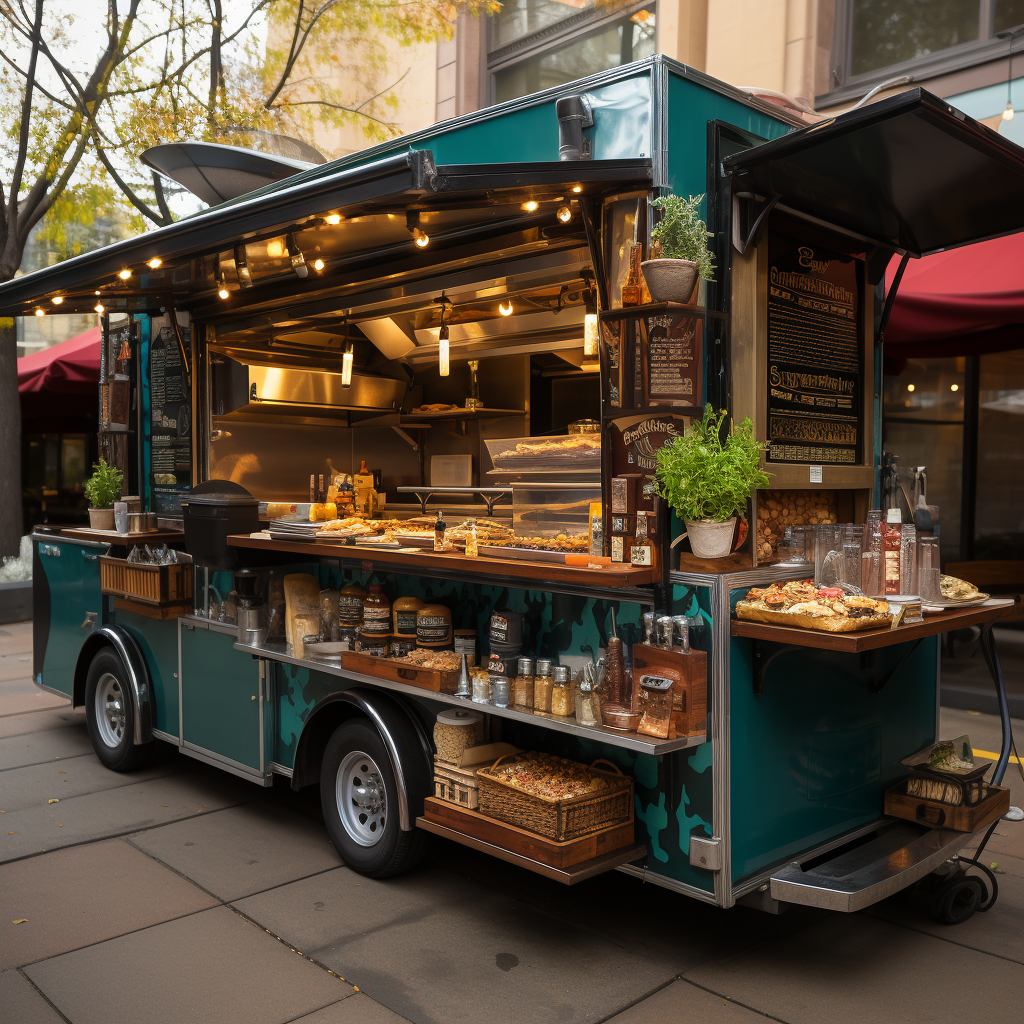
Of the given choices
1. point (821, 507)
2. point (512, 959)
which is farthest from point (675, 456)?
point (512, 959)

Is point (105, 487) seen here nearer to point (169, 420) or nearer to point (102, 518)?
point (102, 518)

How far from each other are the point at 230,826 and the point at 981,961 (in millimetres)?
3497

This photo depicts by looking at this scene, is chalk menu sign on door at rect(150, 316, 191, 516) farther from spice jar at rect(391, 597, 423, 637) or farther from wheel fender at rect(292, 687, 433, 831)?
spice jar at rect(391, 597, 423, 637)

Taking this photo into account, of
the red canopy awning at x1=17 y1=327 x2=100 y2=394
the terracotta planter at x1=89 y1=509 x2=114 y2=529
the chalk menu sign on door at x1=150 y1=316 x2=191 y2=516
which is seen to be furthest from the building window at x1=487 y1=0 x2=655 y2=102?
Result: the terracotta planter at x1=89 y1=509 x2=114 y2=529

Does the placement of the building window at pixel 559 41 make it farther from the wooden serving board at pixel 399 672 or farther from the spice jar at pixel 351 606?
the wooden serving board at pixel 399 672

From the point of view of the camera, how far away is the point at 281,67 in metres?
12.6

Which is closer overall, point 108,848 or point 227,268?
point 108,848

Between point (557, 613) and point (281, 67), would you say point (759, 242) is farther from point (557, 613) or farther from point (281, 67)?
point (281, 67)

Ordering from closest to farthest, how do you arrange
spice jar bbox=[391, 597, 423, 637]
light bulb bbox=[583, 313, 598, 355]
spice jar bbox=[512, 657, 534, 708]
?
spice jar bbox=[512, 657, 534, 708]
spice jar bbox=[391, 597, 423, 637]
light bulb bbox=[583, 313, 598, 355]

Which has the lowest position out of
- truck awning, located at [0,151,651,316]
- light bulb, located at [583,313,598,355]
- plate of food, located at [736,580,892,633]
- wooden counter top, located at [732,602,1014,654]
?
wooden counter top, located at [732,602,1014,654]

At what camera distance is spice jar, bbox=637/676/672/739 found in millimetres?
3075

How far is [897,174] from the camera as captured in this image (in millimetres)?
3373

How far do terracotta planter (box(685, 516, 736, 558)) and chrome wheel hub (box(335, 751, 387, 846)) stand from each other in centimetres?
182

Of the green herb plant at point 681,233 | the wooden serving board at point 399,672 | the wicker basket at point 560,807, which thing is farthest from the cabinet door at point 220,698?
the green herb plant at point 681,233
